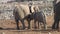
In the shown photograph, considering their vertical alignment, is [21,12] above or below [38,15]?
above

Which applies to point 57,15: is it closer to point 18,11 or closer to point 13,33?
point 18,11

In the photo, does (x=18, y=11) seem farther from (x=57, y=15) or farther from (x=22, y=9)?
(x=57, y=15)

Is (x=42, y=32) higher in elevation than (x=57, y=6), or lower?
lower

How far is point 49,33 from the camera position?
13867 mm

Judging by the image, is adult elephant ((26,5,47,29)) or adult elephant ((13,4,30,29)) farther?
adult elephant ((13,4,30,29))

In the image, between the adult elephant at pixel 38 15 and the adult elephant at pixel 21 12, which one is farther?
the adult elephant at pixel 21 12

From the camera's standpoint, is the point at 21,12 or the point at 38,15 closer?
the point at 38,15

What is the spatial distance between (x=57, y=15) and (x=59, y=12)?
0.28m

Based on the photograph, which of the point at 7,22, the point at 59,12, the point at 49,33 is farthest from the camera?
the point at 7,22

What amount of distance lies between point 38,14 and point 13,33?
2.61 metres

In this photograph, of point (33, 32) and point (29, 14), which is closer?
point (33, 32)

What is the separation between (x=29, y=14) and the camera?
17.0m

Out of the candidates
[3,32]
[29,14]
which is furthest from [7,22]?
[3,32]

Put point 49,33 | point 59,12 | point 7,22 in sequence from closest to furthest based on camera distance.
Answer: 1. point 49,33
2. point 59,12
3. point 7,22
